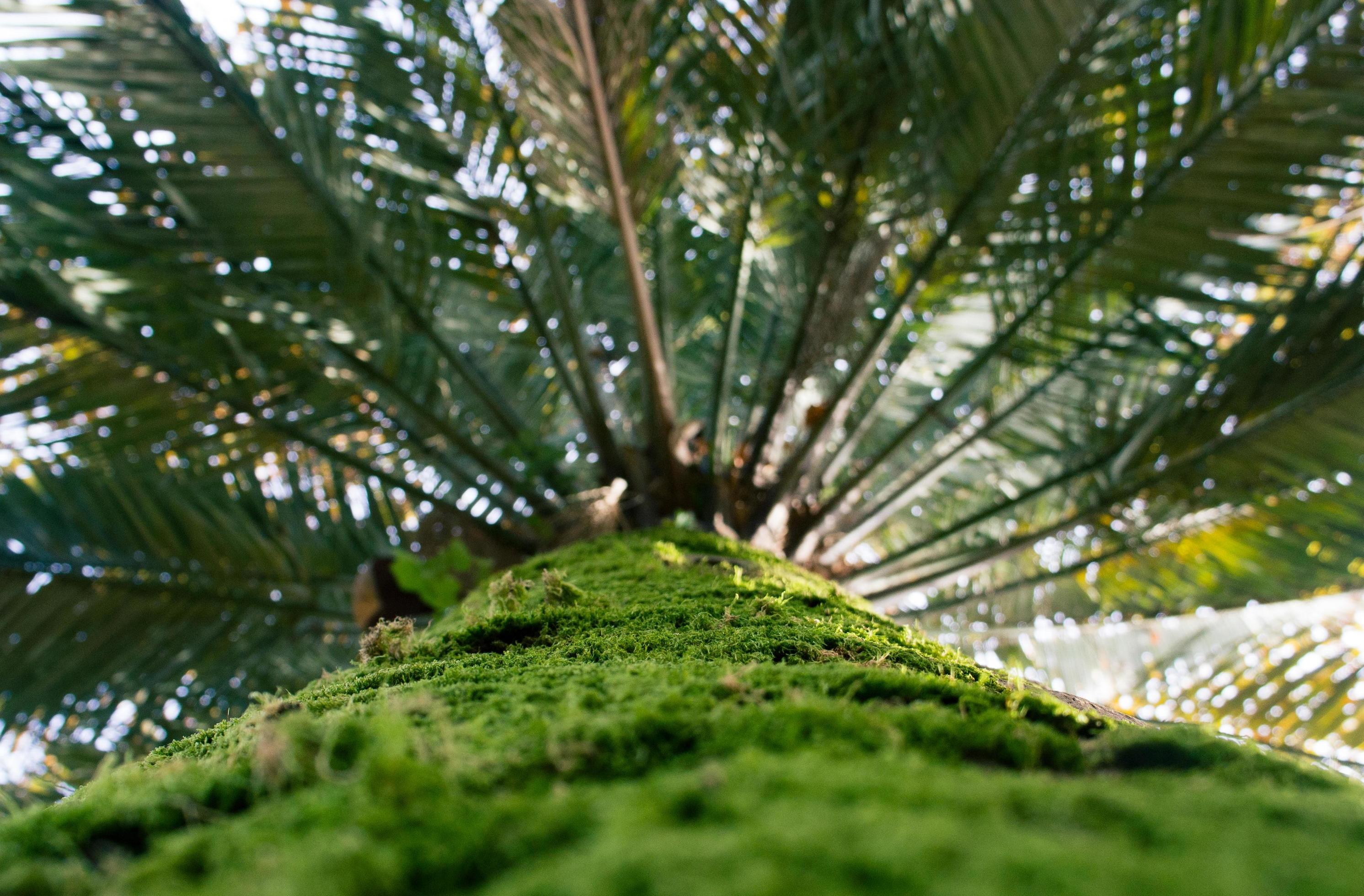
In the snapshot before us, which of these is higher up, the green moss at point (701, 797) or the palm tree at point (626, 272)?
the palm tree at point (626, 272)

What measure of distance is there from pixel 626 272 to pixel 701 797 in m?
2.93

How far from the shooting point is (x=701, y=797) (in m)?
0.61

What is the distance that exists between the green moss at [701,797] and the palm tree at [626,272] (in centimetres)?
178

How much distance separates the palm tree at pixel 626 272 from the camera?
119 inches

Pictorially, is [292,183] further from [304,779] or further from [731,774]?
[731,774]

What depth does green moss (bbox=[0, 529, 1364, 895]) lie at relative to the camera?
50cm

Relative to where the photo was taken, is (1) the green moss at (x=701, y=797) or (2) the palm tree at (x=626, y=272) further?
(2) the palm tree at (x=626, y=272)

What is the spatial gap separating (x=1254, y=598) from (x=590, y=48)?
3553mm

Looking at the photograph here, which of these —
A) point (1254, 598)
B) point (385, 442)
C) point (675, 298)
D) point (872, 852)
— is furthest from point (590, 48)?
point (1254, 598)

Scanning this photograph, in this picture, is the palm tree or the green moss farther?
the palm tree

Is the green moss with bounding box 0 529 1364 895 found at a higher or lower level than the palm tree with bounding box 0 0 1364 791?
lower

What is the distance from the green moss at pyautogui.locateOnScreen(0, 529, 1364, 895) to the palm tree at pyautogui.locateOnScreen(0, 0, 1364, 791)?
1.78m

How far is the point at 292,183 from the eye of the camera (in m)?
3.31

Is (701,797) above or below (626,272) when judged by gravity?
below
